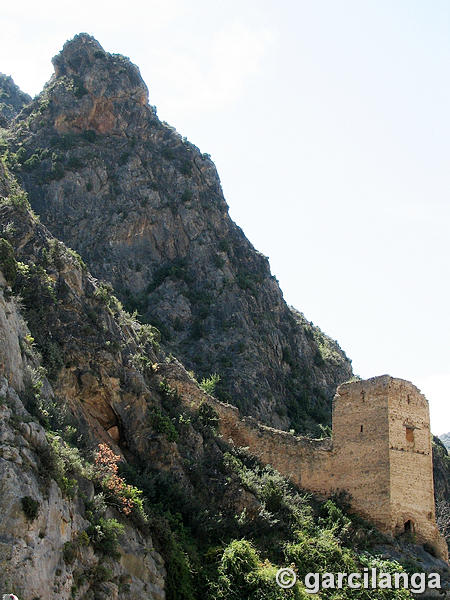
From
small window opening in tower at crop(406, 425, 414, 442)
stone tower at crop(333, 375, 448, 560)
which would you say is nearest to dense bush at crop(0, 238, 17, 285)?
stone tower at crop(333, 375, 448, 560)

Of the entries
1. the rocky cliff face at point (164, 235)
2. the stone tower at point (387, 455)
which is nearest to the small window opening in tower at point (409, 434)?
the stone tower at point (387, 455)

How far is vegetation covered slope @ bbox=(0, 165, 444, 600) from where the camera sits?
18672mm

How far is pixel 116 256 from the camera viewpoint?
56281 millimetres

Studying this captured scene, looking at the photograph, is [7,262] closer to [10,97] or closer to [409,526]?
[409,526]

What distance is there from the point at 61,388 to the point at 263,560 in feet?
28.4

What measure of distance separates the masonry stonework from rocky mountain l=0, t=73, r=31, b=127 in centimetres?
6729

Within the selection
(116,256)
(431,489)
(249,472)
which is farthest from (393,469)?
(116,256)

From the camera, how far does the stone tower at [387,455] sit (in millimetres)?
30078

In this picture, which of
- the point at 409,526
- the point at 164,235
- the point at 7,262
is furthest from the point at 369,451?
the point at 164,235

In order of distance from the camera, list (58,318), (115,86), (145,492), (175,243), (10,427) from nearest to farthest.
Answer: (10,427) → (145,492) → (58,318) → (175,243) → (115,86)

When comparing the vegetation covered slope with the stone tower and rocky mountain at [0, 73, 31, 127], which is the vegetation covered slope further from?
rocky mountain at [0, 73, 31, 127]

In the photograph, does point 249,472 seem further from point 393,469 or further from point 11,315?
point 11,315

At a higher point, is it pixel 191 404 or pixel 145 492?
pixel 191 404

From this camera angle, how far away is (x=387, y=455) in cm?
3034
